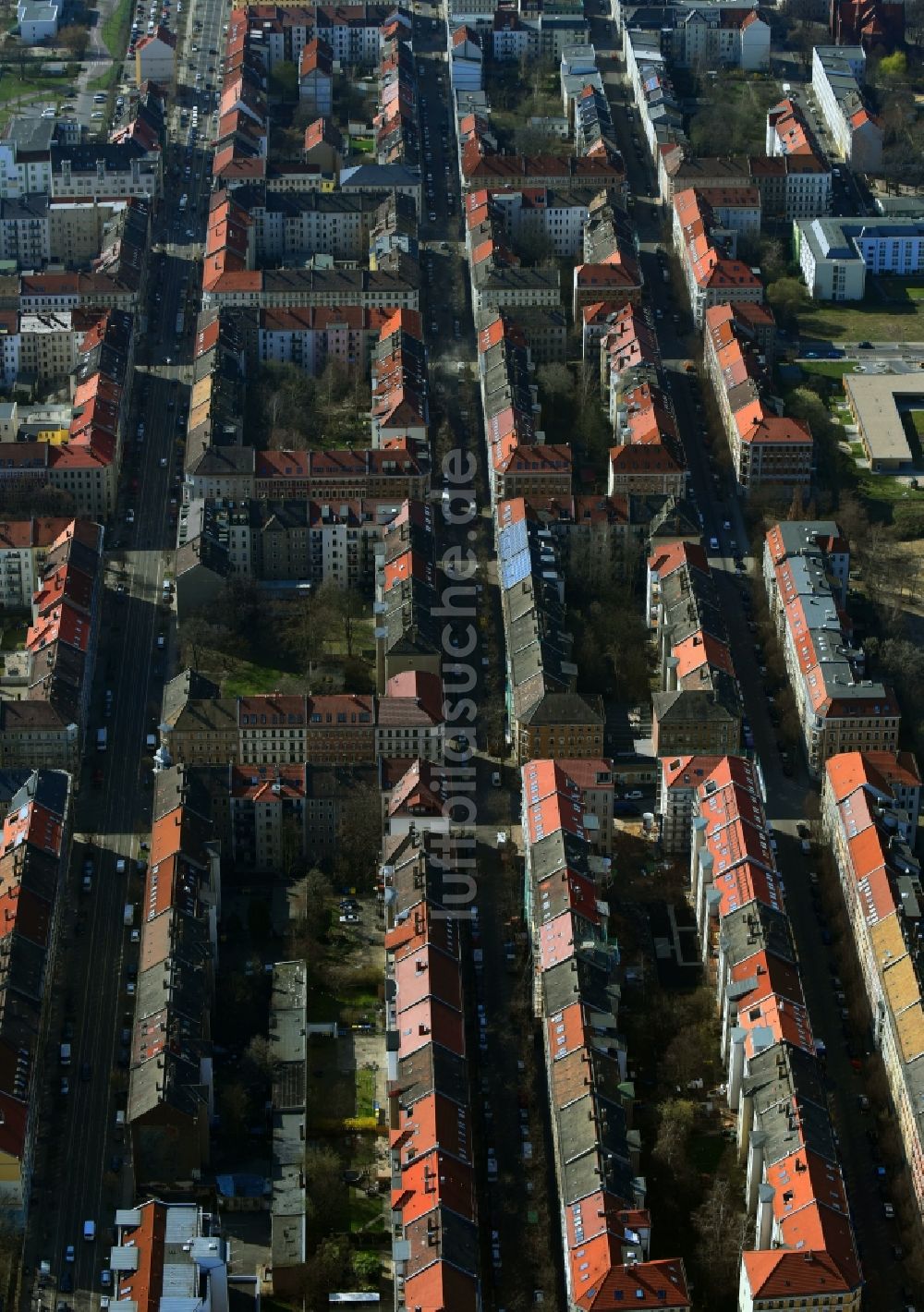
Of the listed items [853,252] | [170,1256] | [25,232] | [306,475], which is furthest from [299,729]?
[853,252]

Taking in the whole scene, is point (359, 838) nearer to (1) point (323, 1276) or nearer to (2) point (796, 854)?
(2) point (796, 854)

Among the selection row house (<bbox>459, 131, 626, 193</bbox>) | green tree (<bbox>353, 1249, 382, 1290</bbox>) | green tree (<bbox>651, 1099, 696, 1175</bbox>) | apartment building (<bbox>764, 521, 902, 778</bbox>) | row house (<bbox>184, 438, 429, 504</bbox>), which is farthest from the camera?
row house (<bbox>459, 131, 626, 193</bbox>)

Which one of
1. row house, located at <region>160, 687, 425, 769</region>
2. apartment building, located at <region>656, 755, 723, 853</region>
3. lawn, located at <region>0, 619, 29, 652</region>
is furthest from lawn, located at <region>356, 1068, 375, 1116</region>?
lawn, located at <region>0, 619, 29, 652</region>

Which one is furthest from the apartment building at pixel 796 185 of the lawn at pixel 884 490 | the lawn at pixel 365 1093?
the lawn at pixel 365 1093

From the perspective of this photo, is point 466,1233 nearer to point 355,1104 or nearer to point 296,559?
point 355,1104

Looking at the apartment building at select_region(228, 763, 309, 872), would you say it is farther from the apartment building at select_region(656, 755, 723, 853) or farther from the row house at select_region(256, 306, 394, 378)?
the row house at select_region(256, 306, 394, 378)

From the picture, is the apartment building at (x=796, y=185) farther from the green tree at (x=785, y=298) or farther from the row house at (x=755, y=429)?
the row house at (x=755, y=429)
